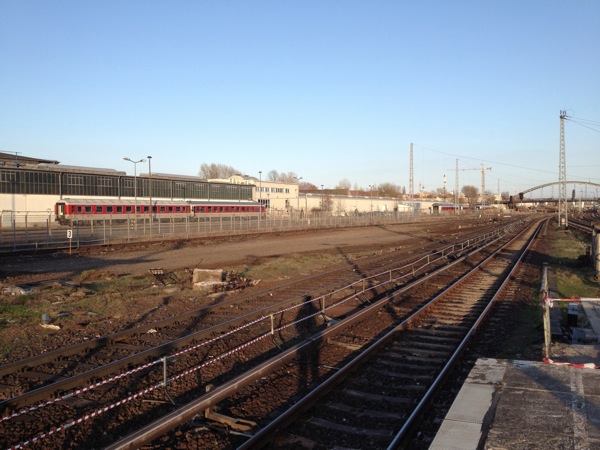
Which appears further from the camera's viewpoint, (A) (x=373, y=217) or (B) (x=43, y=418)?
(A) (x=373, y=217)

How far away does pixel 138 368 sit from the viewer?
7738 mm

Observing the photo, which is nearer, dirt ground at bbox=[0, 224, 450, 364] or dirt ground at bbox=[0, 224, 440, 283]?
dirt ground at bbox=[0, 224, 450, 364]

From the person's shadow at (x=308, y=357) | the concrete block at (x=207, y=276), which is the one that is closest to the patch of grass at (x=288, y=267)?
the concrete block at (x=207, y=276)

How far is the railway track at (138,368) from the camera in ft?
21.5

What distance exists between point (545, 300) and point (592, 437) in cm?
362

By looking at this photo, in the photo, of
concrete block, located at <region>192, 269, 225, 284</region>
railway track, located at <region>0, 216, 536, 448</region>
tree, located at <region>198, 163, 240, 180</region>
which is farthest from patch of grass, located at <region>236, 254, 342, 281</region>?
tree, located at <region>198, 163, 240, 180</region>

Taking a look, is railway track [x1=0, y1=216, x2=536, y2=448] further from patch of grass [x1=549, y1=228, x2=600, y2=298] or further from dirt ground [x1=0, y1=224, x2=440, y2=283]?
dirt ground [x1=0, y1=224, x2=440, y2=283]

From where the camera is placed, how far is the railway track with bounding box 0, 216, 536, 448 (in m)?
6.56

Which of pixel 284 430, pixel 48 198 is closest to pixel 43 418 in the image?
pixel 284 430

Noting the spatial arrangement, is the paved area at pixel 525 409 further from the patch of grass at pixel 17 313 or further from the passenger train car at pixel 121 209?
the passenger train car at pixel 121 209

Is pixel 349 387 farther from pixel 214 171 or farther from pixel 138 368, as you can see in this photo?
pixel 214 171

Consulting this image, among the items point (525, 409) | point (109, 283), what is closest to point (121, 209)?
point (109, 283)

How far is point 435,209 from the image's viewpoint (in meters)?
138

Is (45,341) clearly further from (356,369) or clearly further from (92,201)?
(92,201)
